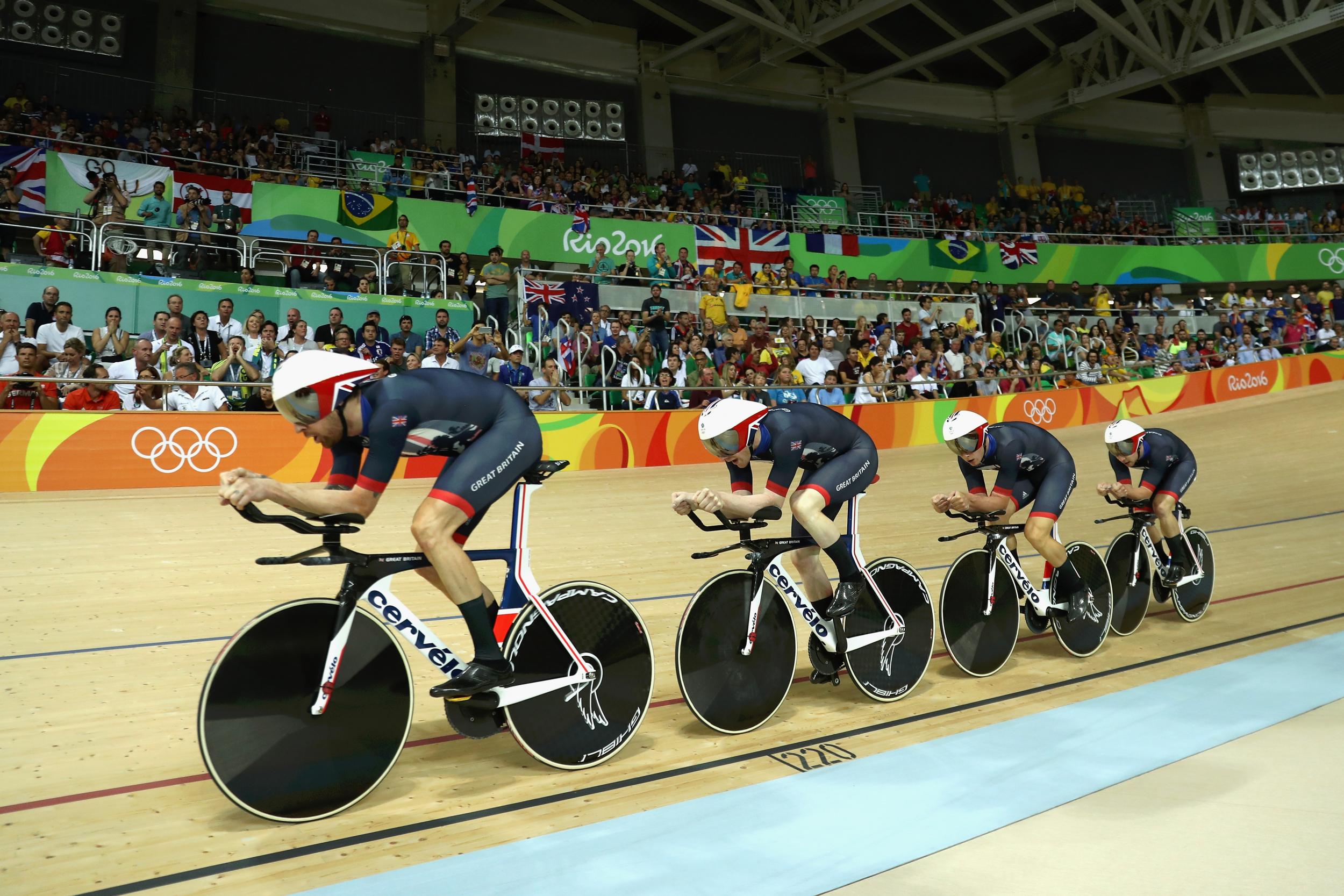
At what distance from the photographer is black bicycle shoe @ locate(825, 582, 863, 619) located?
3574mm

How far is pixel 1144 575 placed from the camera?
17.4ft

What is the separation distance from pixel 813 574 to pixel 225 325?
6553 millimetres

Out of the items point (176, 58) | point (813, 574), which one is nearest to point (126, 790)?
point (813, 574)

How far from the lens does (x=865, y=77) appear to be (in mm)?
20359

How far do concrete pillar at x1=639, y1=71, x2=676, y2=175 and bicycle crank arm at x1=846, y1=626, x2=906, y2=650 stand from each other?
1614 centimetres

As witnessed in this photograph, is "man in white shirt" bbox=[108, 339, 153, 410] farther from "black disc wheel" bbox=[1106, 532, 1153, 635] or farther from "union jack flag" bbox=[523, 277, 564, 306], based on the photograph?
"black disc wheel" bbox=[1106, 532, 1153, 635]

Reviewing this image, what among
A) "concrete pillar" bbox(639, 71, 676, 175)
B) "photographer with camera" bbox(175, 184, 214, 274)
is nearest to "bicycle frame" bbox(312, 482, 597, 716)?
"photographer with camera" bbox(175, 184, 214, 274)

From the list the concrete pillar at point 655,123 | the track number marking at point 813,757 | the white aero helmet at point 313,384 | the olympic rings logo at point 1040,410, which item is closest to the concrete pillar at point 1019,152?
the concrete pillar at point 655,123

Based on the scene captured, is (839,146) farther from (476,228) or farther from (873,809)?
(873,809)

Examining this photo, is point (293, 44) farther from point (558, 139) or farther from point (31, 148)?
point (31, 148)

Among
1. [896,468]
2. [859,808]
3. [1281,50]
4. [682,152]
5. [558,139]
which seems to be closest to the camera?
[859,808]

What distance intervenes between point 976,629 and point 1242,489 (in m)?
6.77

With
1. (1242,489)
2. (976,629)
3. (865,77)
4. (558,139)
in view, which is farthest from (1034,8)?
(976,629)

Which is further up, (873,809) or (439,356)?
(439,356)
